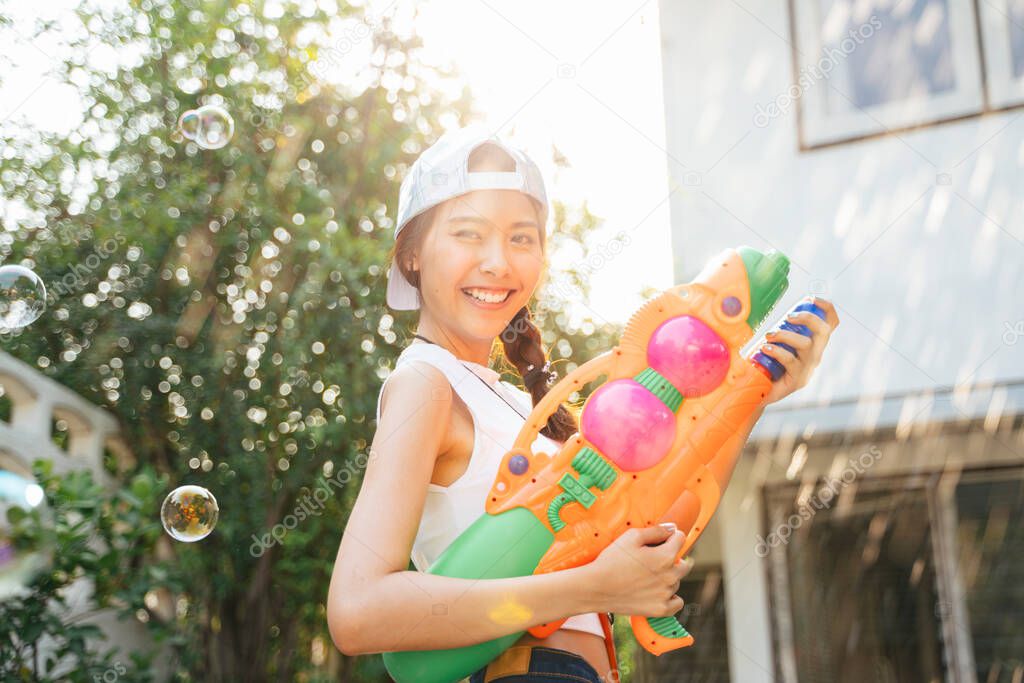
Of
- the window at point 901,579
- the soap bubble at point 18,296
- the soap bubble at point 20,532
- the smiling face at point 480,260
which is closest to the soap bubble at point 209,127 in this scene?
the soap bubble at point 18,296

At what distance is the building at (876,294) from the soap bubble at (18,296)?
9.54ft

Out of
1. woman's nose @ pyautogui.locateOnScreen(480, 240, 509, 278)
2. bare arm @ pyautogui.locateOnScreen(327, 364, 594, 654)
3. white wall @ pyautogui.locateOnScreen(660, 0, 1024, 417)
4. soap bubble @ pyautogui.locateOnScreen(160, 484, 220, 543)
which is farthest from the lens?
white wall @ pyautogui.locateOnScreen(660, 0, 1024, 417)

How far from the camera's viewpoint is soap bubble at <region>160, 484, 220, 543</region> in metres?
2.89

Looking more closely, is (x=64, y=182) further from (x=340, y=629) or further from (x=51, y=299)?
(x=340, y=629)

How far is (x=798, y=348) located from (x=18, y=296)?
2.56 meters

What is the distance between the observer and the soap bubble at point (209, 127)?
3785 millimetres

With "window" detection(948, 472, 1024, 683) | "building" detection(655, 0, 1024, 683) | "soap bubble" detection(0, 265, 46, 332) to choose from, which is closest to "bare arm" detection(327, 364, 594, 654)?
"soap bubble" detection(0, 265, 46, 332)

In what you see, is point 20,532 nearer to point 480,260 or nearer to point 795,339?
point 480,260

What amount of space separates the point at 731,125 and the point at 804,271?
91 cm

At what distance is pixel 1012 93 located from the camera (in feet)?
15.8

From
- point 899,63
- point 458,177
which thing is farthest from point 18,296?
point 899,63

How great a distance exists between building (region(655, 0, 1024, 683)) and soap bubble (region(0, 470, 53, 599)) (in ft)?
9.80

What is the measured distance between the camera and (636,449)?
146 cm

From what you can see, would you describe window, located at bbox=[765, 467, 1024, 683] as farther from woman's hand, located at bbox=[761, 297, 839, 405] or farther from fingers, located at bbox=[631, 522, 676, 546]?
fingers, located at bbox=[631, 522, 676, 546]
